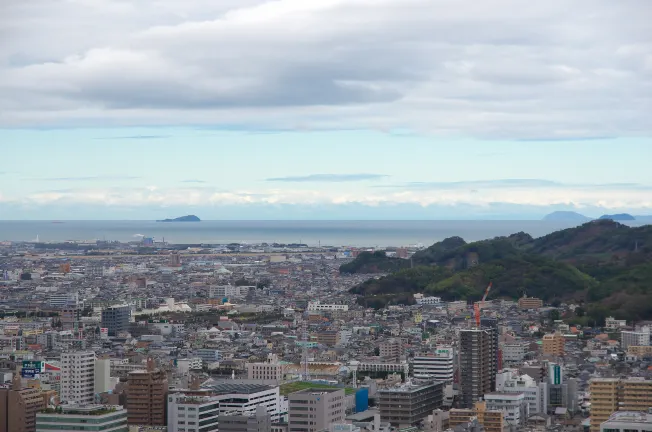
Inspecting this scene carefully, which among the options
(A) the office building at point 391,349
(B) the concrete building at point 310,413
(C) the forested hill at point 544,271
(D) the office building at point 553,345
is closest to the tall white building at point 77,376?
(B) the concrete building at point 310,413

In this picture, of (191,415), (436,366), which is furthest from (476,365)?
(191,415)

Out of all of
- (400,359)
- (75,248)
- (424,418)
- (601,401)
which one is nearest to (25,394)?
(424,418)

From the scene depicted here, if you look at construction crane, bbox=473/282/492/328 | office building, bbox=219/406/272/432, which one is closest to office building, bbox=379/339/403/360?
construction crane, bbox=473/282/492/328

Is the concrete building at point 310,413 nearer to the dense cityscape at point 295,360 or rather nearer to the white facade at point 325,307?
the dense cityscape at point 295,360

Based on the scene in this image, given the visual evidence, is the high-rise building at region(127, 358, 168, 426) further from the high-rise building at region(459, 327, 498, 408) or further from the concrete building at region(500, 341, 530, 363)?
the concrete building at region(500, 341, 530, 363)

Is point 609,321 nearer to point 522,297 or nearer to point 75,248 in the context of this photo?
point 522,297

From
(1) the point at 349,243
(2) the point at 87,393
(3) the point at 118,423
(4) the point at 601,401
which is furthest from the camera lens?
(1) the point at 349,243
